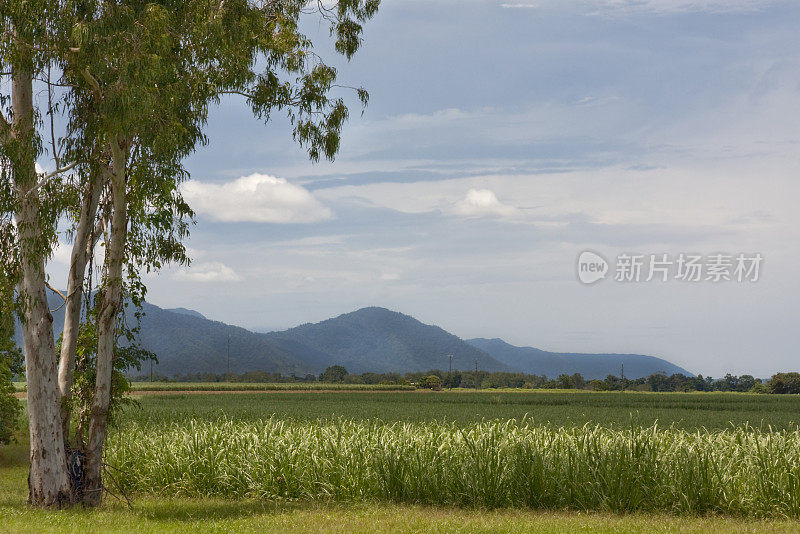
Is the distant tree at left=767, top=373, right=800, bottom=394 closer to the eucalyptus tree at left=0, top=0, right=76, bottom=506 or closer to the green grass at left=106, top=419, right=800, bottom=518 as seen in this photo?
the green grass at left=106, top=419, right=800, bottom=518

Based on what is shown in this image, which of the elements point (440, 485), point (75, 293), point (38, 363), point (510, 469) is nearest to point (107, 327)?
point (75, 293)

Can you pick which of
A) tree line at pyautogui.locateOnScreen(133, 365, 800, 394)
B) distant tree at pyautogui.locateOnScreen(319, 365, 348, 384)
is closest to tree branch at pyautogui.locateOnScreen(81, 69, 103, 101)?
tree line at pyautogui.locateOnScreen(133, 365, 800, 394)

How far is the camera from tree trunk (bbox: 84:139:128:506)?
14.2m

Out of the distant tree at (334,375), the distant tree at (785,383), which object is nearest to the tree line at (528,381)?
the distant tree at (334,375)

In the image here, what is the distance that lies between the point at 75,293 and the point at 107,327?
1330mm

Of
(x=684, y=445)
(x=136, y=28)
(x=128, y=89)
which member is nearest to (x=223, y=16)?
(x=136, y=28)

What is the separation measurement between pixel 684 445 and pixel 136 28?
13766mm

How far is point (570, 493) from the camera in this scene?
13539 mm

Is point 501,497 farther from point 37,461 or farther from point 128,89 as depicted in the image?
point 128,89

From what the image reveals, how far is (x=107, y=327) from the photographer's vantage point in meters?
14.2

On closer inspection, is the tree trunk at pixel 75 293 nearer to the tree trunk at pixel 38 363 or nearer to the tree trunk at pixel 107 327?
the tree trunk at pixel 38 363

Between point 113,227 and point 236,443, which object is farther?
point 236,443

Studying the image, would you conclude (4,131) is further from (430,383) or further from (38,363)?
(430,383)

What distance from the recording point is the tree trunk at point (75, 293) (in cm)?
1468
